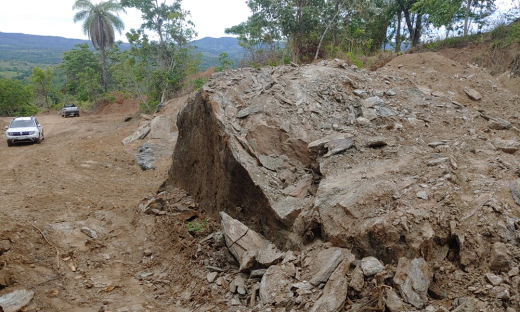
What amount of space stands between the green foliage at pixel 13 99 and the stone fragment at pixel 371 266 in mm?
37341


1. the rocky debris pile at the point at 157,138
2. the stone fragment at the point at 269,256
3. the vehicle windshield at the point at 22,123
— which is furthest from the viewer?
the vehicle windshield at the point at 22,123

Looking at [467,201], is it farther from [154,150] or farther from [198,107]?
[154,150]

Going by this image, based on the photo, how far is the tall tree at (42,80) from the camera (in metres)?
35.0

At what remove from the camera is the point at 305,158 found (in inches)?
233

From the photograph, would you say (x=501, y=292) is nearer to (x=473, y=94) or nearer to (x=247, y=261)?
(x=247, y=261)

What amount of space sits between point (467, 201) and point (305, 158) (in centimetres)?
258

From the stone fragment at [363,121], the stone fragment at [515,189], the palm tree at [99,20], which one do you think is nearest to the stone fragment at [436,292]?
the stone fragment at [515,189]

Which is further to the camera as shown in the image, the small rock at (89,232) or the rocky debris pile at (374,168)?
the small rock at (89,232)

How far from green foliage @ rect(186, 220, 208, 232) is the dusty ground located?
133mm

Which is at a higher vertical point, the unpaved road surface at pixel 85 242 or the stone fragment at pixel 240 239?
the stone fragment at pixel 240 239

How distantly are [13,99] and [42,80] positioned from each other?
16.1 feet

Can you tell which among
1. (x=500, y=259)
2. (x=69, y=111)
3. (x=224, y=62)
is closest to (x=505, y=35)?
(x=224, y=62)

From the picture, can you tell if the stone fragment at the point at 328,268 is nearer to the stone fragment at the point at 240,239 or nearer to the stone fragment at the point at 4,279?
the stone fragment at the point at 240,239

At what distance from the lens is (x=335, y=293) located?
3576mm
